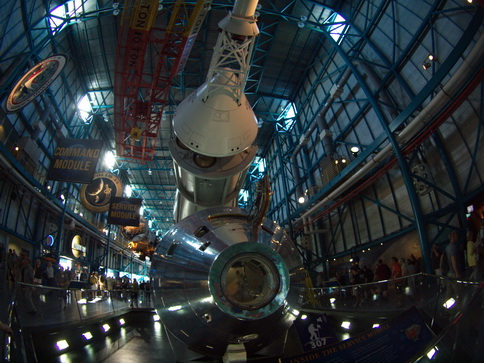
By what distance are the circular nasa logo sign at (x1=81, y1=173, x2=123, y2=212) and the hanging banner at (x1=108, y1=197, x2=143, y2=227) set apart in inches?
19.3

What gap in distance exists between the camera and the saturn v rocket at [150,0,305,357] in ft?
7.44

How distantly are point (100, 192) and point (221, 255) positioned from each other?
1918 centimetres

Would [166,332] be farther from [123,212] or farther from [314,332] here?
[123,212]

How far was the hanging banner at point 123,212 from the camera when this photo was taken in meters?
18.3

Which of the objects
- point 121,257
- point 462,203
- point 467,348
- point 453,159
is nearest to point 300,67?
point 453,159

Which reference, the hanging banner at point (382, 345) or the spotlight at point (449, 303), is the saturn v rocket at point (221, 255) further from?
the spotlight at point (449, 303)

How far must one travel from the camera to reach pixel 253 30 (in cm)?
484

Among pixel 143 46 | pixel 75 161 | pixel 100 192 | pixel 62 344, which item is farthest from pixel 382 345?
pixel 100 192

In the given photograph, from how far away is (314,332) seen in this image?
3732 millimetres

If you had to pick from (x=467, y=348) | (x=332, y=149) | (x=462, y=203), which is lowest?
(x=467, y=348)

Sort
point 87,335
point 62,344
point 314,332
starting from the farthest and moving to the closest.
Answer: point 87,335
point 62,344
point 314,332

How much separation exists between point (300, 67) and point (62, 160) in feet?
55.0

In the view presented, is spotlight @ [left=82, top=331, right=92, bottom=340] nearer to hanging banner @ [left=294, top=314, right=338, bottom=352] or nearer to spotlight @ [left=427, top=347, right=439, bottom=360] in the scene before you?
hanging banner @ [left=294, top=314, right=338, bottom=352]

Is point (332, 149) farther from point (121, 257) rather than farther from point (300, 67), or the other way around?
point (121, 257)
